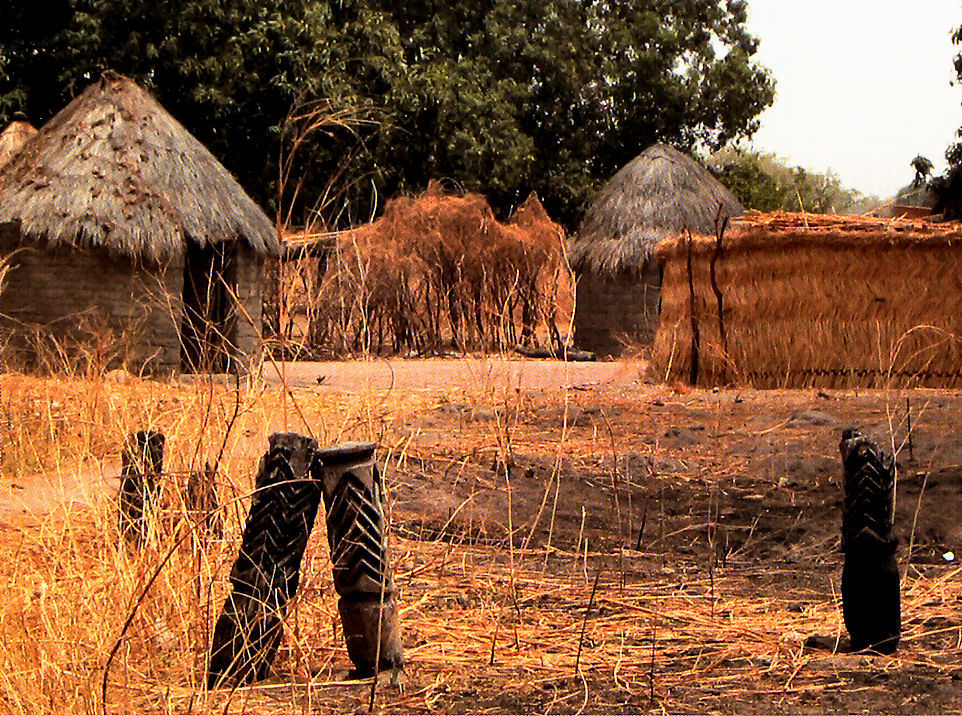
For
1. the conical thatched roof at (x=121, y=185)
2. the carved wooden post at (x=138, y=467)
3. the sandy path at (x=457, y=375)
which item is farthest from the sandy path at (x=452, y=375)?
the carved wooden post at (x=138, y=467)

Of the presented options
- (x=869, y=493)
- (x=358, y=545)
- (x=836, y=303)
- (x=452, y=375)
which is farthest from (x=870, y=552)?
(x=452, y=375)

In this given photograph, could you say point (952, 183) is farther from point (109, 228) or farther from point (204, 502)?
point (204, 502)

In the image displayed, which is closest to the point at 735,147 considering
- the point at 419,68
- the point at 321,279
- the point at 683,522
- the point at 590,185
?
the point at 590,185

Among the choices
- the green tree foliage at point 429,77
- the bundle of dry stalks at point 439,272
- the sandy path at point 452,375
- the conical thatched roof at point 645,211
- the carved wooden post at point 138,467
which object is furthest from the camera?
the green tree foliage at point 429,77

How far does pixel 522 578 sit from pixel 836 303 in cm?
627

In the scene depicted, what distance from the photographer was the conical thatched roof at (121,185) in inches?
451

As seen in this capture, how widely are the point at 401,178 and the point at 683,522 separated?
48.9ft

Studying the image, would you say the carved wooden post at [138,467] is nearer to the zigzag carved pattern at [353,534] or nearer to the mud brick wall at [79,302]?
the zigzag carved pattern at [353,534]

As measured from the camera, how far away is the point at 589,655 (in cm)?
378

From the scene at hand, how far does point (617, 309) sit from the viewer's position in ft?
55.6

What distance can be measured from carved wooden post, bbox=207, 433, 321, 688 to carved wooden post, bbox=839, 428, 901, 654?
140cm

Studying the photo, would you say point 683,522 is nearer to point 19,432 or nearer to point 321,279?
point 19,432

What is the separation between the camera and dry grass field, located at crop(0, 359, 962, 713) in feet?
11.2

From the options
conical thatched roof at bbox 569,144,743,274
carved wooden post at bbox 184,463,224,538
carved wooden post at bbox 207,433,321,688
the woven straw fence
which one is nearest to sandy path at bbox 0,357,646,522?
the woven straw fence
